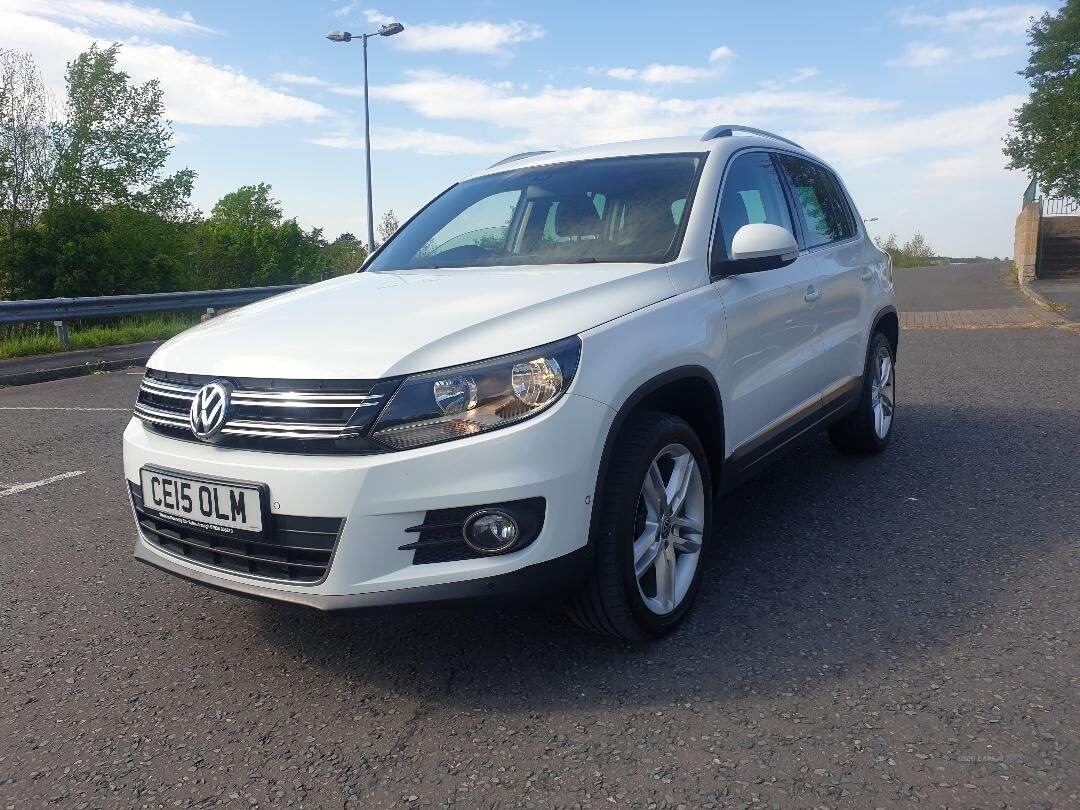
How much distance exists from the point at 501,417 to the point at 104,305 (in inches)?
507

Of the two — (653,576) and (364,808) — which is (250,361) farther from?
(653,576)

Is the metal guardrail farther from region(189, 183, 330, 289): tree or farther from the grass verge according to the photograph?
region(189, 183, 330, 289): tree

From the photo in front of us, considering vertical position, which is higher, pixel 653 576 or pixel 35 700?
pixel 653 576

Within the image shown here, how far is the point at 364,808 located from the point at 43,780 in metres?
0.88

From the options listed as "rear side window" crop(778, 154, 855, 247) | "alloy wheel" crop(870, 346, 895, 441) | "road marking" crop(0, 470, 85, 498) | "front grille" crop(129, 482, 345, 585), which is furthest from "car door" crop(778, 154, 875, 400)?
"road marking" crop(0, 470, 85, 498)

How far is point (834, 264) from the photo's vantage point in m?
4.72

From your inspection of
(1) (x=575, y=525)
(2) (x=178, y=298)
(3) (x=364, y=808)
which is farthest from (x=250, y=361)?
(2) (x=178, y=298)

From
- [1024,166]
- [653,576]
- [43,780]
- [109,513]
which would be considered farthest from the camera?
[1024,166]

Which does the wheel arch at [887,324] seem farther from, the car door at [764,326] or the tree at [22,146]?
the tree at [22,146]

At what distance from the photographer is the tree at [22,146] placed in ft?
96.4

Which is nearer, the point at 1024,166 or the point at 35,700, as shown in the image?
the point at 35,700

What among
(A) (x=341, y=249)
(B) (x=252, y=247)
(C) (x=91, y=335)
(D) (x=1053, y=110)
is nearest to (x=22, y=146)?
(C) (x=91, y=335)

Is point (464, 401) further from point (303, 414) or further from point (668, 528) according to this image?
point (668, 528)

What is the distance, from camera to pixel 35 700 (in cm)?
276
